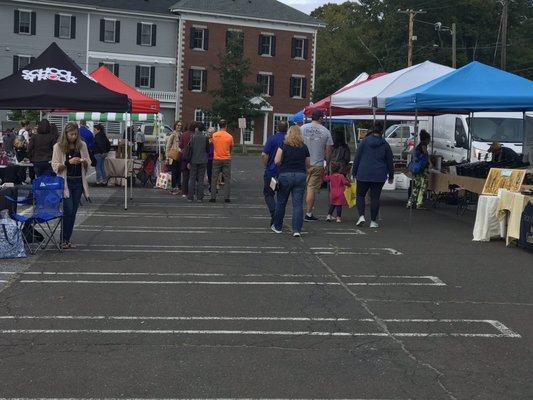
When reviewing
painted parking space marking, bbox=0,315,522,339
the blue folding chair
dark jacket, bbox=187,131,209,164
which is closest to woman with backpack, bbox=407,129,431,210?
dark jacket, bbox=187,131,209,164

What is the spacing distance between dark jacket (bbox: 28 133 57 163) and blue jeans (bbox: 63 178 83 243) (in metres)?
3.98

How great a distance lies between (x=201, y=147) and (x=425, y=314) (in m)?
10.8

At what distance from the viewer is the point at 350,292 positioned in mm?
8117

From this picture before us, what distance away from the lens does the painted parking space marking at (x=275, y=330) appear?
639 centimetres

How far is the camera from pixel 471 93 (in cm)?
1325

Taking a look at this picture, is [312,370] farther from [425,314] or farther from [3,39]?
[3,39]

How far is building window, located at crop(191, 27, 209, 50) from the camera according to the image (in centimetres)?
5550

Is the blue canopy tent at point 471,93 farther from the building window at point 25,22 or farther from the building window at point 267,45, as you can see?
the building window at point 267,45

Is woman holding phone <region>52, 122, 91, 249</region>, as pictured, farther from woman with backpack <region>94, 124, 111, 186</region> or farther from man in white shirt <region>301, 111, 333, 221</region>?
woman with backpack <region>94, 124, 111, 186</region>

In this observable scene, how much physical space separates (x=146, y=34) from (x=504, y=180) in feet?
150

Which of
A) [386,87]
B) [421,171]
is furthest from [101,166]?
[421,171]

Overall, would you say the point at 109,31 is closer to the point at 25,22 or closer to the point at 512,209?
the point at 25,22

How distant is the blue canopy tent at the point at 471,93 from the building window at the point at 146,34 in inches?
1683

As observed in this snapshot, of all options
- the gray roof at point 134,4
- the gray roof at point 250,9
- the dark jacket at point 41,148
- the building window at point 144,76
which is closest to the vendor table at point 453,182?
the dark jacket at point 41,148
